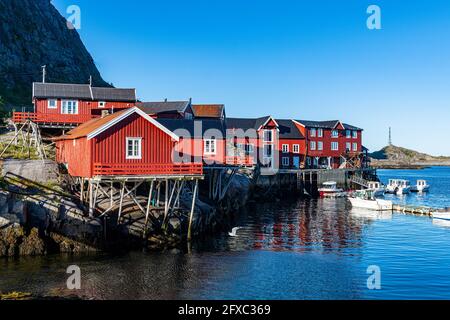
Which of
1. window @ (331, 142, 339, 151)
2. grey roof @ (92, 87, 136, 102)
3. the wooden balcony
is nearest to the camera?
the wooden balcony

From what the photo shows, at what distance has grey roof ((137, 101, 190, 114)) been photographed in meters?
53.3

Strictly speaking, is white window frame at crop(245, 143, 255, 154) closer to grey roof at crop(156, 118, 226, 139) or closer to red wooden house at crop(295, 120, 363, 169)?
red wooden house at crop(295, 120, 363, 169)

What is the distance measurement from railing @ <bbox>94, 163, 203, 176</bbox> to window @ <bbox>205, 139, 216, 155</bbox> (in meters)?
14.7

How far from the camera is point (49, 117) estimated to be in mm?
45750

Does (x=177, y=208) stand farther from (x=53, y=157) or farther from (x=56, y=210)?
(x=53, y=157)

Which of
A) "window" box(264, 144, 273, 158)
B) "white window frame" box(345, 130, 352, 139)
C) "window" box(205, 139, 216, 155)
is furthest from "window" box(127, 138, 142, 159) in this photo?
"white window frame" box(345, 130, 352, 139)

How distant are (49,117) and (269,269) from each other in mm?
31097

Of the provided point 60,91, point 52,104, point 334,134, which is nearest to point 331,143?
point 334,134

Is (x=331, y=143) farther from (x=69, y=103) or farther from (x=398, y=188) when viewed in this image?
(x=69, y=103)

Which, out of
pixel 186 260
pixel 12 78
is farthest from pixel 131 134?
pixel 12 78

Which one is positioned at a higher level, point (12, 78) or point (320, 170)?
point (12, 78)

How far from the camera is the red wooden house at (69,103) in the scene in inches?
1815
